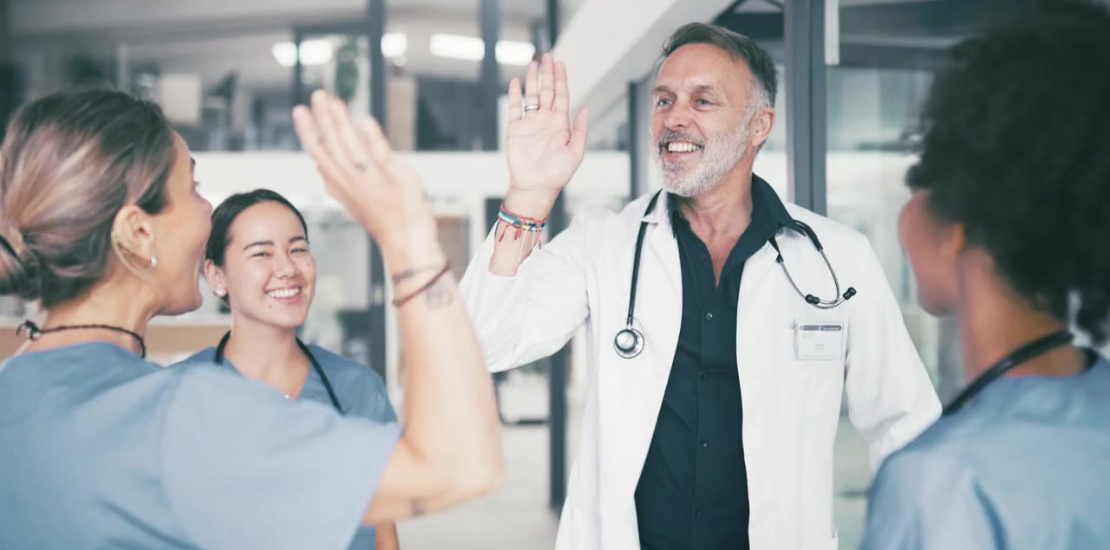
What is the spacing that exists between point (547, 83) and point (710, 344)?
599mm

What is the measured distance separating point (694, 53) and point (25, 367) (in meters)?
1.33

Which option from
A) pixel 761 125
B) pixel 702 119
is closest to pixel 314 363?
pixel 702 119

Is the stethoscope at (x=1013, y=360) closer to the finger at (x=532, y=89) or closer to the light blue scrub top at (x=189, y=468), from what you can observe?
the light blue scrub top at (x=189, y=468)

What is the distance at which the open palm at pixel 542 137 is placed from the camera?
4.21 ft

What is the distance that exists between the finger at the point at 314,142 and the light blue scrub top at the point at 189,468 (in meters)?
0.21

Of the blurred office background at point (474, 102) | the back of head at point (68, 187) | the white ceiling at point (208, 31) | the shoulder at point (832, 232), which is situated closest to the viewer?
the back of head at point (68, 187)

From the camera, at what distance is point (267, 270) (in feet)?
6.07

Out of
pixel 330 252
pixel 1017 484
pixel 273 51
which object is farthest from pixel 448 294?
pixel 273 51

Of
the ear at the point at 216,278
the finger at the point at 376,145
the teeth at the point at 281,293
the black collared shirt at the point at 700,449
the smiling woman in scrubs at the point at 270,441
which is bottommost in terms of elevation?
the black collared shirt at the point at 700,449

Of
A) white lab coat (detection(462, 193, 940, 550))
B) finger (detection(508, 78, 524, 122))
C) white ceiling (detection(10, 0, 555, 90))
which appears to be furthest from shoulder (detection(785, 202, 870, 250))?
white ceiling (detection(10, 0, 555, 90))

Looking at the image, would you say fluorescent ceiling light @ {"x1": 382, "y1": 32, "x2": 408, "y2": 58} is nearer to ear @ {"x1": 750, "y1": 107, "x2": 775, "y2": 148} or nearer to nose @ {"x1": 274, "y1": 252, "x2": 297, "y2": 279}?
nose @ {"x1": 274, "y1": 252, "x2": 297, "y2": 279}

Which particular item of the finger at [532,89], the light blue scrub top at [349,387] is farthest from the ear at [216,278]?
the finger at [532,89]

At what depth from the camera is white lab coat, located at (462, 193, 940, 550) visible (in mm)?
1529

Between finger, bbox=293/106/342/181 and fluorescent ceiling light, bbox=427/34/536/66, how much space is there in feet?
17.6
